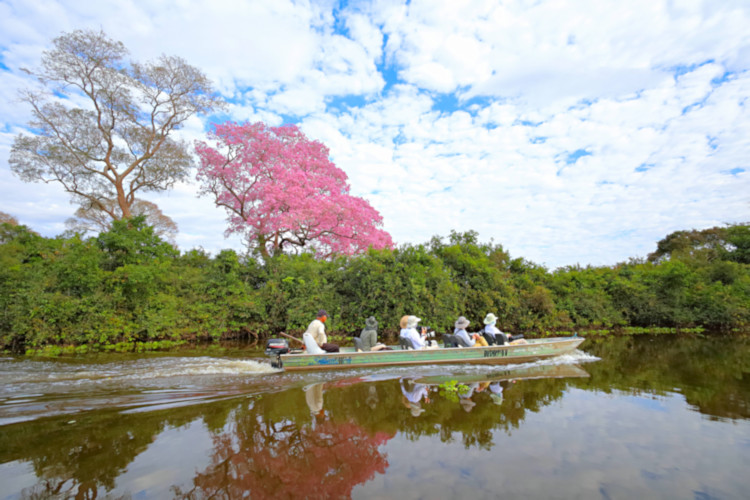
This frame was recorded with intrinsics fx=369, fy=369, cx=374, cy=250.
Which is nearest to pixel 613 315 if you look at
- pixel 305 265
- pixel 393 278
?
pixel 393 278

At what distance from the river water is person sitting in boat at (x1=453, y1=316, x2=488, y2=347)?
2.03 meters

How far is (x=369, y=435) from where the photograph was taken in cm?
452

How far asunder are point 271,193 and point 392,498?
13.1 m

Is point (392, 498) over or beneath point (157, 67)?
beneath

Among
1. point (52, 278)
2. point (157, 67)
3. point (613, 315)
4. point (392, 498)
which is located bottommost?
point (392, 498)

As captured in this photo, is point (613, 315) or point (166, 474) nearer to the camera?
point (166, 474)

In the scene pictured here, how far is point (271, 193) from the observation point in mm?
14758

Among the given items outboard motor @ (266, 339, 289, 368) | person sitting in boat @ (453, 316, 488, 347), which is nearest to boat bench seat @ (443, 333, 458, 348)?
person sitting in boat @ (453, 316, 488, 347)

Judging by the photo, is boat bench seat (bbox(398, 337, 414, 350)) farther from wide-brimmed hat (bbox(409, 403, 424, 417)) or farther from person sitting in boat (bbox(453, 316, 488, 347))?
wide-brimmed hat (bbox(409, 403, 424, 417))

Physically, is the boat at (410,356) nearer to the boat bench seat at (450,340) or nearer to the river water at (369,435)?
the boat bench seat at (450,340)

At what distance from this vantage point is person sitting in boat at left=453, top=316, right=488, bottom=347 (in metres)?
9.98

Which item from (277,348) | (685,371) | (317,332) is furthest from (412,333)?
(685,371)

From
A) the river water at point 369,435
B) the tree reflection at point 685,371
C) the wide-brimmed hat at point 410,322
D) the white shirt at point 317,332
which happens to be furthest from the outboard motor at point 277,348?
the tree reflection at point 685,371

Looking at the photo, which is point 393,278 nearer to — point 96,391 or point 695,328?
point 96,391
